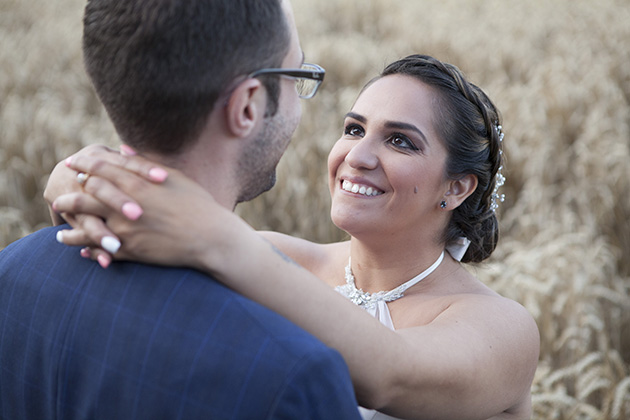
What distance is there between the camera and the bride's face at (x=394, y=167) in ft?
9.50

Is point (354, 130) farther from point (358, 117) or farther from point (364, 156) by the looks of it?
point (364, 156)

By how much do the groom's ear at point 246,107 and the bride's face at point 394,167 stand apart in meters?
1.13

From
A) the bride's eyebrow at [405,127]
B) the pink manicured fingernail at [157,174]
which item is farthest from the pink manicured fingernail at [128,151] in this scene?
the bride's eyebrow at [405,127]

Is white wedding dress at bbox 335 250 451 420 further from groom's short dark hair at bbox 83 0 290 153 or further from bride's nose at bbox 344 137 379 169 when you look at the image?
groom's short dark hair at bbox 83 0 290 153

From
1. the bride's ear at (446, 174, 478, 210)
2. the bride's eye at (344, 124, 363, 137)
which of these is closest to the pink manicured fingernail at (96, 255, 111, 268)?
the bride's eye at (344, 124, 363, 137)

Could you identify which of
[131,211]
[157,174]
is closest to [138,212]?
[131,211]

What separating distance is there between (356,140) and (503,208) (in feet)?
13.3

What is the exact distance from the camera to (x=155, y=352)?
167cm

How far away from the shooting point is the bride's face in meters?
2.90

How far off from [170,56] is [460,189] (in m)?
1.83

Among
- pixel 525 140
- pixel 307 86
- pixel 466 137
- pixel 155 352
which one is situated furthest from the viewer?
pixel 525 140

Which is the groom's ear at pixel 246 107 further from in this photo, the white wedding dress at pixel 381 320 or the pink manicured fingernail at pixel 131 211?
the white wedding dress at pixel 381 320

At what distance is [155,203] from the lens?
1.73 meters

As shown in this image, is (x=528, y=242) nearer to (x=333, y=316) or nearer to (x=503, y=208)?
(x=503, y=208)
